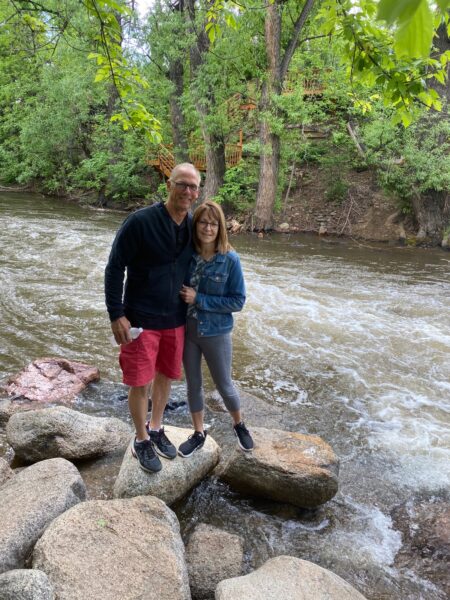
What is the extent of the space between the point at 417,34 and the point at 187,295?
225cm

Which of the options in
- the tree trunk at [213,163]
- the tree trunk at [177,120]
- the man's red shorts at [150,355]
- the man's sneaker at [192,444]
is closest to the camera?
the man's red shorts at [150,355]

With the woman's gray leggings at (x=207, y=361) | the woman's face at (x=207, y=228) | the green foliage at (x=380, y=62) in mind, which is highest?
the green foliage at (x=380, y=62)

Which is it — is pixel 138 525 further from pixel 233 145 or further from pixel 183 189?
pixel 233 145

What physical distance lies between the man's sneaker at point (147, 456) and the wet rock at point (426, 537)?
1.74 meters

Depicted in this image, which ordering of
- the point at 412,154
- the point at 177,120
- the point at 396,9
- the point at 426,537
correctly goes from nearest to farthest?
1. the point at 396,9
2. the point at 426,537
3. the point at 412,154
4. the point at 177,120

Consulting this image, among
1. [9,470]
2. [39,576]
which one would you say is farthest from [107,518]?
[9,470]

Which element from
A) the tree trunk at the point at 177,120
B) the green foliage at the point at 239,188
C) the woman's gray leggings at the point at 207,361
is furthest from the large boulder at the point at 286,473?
the tree trunk at the point at 177,120

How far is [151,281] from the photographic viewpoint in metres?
2.88

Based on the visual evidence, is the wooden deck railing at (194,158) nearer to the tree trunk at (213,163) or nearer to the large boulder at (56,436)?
the tree trunk at (213,163)

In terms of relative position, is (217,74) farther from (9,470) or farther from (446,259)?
(9,470)

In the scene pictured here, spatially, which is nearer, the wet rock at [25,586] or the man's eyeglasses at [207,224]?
the wet rock at [25,586]

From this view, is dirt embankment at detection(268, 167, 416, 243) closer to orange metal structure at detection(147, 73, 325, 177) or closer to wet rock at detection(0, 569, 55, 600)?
orange metal structure at detection(147, 73, 325, 177)

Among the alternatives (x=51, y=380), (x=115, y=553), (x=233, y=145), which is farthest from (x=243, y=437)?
(x=233, y=145)

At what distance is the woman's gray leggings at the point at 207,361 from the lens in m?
3.19
